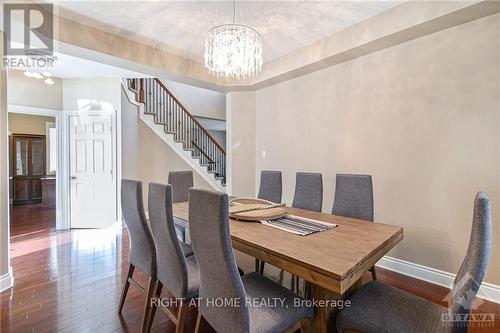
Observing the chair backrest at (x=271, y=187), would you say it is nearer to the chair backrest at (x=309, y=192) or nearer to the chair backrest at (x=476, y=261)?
the chair backrest at (x=309, y=192)

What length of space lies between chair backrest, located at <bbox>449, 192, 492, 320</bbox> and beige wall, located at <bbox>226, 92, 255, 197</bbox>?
11.6 ft

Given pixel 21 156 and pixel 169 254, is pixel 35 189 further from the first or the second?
pixel 169 254

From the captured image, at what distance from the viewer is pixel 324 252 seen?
134cm

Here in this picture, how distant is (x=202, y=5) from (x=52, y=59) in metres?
2.33

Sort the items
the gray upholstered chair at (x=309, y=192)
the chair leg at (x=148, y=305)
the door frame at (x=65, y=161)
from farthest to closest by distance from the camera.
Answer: the door frame at (x=65, y=161) → the gray upholstered chair at (x=309, y=192) → the chair leg at (x=148, y=305)

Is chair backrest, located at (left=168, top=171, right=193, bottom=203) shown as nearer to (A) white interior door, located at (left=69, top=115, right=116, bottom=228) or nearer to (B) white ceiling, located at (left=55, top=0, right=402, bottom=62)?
(B) white ceiling, located at (left=55, top=0, right=402, bottom=62)

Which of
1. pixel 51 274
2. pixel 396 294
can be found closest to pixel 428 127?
pixel 396 294

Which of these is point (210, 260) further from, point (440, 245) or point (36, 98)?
point (36, 98)

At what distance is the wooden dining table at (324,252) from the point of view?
1.15 metres

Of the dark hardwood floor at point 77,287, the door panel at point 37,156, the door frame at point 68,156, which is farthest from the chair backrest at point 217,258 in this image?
the door panel at point 37,156

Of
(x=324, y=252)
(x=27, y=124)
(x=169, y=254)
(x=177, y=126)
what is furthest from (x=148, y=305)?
(x=27, y=124)

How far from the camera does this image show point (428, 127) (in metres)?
2.54

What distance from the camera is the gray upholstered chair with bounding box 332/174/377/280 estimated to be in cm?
233

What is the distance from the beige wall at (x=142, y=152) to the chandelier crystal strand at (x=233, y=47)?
2798 mm
